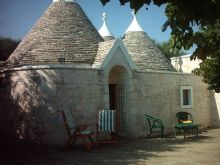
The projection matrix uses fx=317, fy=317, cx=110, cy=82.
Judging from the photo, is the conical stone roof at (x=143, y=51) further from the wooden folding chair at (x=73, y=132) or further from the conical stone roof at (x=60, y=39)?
the wooden folding chair at (x=73, y=132)

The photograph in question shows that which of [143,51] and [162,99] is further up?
[143,51]

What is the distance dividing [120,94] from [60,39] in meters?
4.10

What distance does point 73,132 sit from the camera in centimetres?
1202

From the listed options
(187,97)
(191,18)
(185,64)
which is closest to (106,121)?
(187,97)

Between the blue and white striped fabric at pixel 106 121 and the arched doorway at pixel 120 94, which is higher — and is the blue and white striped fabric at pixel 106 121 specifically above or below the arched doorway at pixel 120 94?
below

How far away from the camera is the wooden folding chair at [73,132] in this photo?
36.0ft

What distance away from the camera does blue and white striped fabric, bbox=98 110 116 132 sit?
1173 cm

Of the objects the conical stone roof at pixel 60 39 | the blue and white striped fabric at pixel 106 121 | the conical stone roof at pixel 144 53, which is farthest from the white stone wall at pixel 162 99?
the conical stone roof at pixel 60 39

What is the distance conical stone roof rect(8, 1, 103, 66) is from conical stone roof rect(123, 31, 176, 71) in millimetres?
2813

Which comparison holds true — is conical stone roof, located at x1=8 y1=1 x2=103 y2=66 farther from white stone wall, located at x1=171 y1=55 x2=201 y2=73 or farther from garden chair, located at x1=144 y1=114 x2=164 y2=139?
white stone wall, located at x1=171 y1=55 x2=201 y2=73

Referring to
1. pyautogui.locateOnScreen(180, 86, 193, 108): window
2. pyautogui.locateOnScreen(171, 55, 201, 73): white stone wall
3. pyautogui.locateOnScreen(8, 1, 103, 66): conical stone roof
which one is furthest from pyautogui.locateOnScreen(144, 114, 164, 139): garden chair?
pyautogui.locateOnScreen(171, 55, 201, 73): white stone wall

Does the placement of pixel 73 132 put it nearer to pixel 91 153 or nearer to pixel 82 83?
pixel 91 153

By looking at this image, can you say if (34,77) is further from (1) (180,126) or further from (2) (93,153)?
(1) (180,126)

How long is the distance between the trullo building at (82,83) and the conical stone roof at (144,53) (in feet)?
0.20
